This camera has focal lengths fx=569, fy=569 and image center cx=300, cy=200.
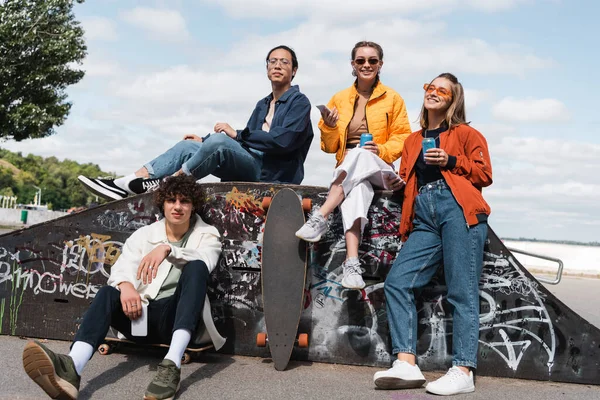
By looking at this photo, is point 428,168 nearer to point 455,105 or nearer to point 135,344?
point 455,105

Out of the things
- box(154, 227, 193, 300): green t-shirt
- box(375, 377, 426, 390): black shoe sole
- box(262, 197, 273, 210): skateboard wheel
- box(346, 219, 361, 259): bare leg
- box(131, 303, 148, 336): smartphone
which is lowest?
box(375, 377, 426, 390): black shoe sole

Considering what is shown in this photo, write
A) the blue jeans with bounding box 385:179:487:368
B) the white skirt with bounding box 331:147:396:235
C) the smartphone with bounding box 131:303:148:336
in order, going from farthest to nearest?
the white skirt with bounding box 331:147:396:235
the blue jeans with bounding box 385:179:487:368
the smartphone with bounding box 131:303:148:336

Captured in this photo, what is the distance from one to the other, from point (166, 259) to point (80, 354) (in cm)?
87

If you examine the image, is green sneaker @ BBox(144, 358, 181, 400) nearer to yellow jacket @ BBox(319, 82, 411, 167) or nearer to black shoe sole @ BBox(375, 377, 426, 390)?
black shoe sole @ BBox(375, 377, 426, 390)

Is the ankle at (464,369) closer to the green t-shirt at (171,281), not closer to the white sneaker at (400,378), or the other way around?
the white sneaker at (400,378)

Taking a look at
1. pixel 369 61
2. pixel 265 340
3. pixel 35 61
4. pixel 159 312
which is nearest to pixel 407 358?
pixel 265 340

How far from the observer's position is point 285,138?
15.9 feet

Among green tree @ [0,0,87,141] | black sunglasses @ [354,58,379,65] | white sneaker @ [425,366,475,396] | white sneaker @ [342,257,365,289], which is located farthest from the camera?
green tree @ [0,0,87,141]

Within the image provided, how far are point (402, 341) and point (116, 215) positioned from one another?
242 centimetres

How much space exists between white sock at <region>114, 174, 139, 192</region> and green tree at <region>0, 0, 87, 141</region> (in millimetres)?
17141

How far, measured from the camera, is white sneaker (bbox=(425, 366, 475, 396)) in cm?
363

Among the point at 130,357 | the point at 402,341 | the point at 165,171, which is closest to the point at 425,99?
the point at 402,341

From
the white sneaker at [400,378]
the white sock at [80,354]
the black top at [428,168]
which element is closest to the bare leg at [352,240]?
the black top at [428,168]

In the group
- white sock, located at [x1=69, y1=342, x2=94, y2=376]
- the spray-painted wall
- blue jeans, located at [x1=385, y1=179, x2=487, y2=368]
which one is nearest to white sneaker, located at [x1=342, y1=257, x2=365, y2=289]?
blue jeans, located at [x1=385, y1=179, x2=487, y2=368]
